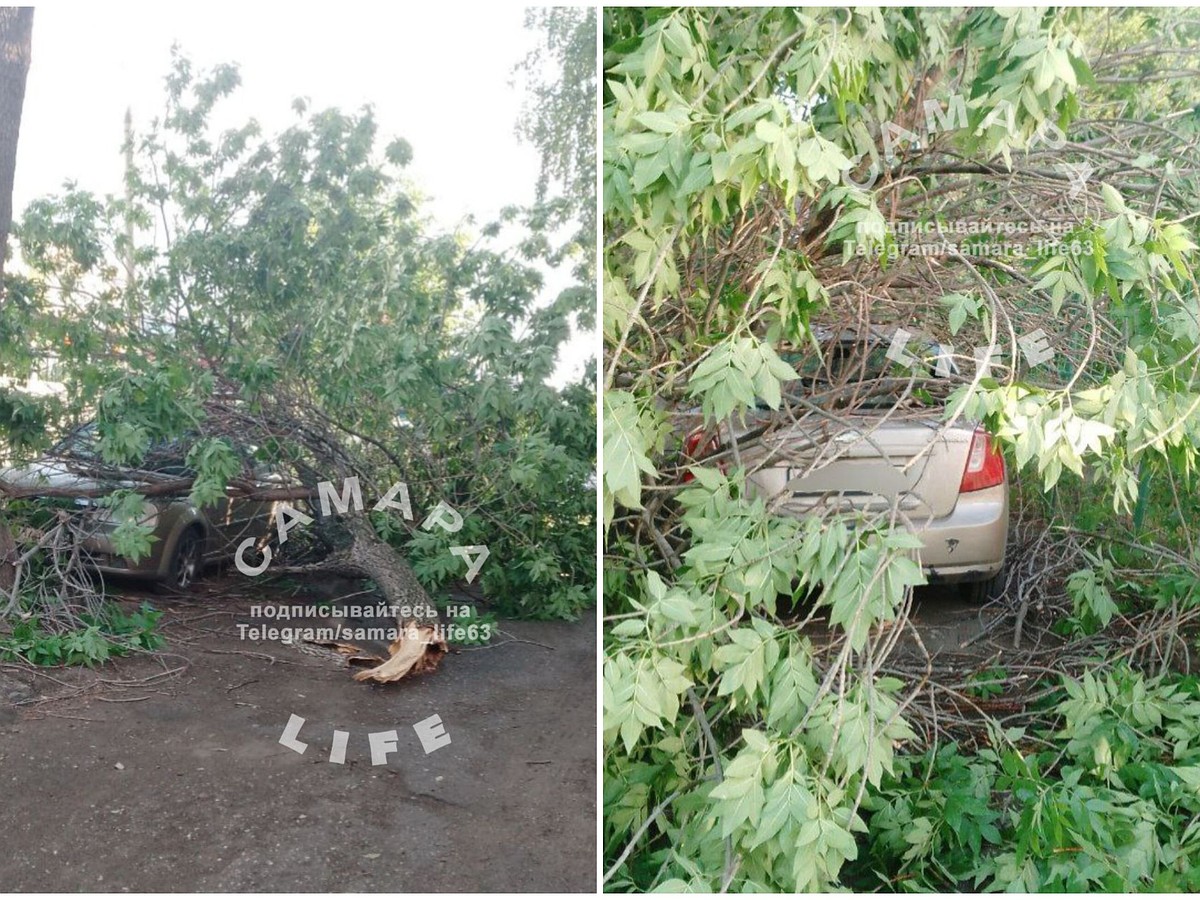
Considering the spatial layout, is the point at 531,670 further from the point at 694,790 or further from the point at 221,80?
the point at 221,80

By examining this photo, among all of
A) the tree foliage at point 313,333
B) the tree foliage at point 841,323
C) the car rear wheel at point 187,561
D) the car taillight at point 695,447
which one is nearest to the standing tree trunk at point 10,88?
the tree foliage at point 313,333

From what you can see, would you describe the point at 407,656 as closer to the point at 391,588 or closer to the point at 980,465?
the point at 391,588

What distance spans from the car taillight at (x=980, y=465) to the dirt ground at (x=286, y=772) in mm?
863

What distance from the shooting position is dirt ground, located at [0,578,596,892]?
6.63 feet

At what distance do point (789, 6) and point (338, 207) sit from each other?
0.96 meters

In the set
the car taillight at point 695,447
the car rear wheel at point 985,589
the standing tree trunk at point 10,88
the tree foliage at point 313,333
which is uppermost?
the standing tree trunk at point 10,88

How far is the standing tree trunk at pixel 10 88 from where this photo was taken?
205 centimetres

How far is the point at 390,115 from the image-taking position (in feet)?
7.00

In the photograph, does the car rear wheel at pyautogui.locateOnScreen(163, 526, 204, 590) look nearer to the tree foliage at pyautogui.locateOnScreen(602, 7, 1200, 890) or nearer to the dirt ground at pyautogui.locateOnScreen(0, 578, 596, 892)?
the dirt ground at pyautogui.locateOnScreen(0, 578, 596, 892)

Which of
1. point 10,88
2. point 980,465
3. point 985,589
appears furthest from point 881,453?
point 10,88

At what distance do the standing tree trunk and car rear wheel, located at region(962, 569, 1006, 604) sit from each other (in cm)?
217

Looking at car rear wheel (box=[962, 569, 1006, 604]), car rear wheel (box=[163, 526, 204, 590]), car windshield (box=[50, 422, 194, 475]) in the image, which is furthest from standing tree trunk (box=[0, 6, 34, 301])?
car rear wheel (box=[962, 569, 1006, 604])

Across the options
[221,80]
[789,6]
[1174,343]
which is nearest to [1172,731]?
[1174,343]

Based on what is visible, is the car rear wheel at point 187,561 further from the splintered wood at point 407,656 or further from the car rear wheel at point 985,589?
the car rear wheel at point 985,589
